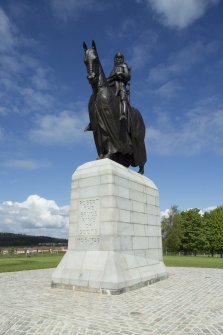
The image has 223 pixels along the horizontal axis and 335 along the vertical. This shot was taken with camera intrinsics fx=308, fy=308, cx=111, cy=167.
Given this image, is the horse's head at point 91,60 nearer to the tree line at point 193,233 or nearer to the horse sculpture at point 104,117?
the horse sculpture at point 104,117

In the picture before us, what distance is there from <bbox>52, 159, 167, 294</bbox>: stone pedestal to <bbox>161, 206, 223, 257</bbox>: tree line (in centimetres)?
4621

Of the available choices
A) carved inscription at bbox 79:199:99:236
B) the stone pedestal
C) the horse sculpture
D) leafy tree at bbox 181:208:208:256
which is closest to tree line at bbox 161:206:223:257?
leafy tree at bbox 181:208:208:256

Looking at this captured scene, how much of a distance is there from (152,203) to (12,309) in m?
7.97

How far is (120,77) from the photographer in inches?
522

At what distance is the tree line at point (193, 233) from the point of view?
184 ft

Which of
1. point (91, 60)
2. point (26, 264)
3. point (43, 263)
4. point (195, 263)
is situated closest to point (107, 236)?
point (91, 60)

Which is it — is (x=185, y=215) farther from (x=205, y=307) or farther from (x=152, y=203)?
(x=205, y=307)

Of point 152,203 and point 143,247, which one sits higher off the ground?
point 152,203

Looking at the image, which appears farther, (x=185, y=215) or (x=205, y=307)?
(x=185, y=215)

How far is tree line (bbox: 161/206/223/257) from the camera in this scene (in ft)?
184

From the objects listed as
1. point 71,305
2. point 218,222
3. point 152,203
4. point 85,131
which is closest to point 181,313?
point 71,305

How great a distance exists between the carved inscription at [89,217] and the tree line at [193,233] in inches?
1892

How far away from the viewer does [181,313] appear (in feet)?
22.1

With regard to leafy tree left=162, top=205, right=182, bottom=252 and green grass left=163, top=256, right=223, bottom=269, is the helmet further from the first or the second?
leafy tree left=162, top=205, right=182, bottom=252
